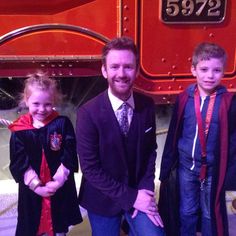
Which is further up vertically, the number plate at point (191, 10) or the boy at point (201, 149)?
the number plate at point (191, 10)

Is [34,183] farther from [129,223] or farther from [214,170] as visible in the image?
[214,170]

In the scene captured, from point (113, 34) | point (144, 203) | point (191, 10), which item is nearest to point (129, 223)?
point (144, 203)

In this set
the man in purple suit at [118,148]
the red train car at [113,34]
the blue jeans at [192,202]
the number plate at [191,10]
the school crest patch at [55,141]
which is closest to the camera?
the man in purple suit at [118,148]

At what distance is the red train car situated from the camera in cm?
224

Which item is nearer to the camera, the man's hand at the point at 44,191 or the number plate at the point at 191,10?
the man's hand at the point at 44,191

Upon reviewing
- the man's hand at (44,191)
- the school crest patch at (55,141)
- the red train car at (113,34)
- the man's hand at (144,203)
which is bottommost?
the man's hand at (144,203)

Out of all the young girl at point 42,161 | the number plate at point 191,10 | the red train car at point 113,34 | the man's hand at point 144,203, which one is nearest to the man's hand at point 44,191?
the young girl at point 42,161

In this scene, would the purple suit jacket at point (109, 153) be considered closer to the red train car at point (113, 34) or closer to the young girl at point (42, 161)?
the young girl at point (42, 161)

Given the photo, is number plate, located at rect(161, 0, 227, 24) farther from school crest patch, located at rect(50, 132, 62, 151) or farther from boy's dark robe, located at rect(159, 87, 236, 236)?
Result: school crest patch, located at rect(50, 132, 62, 151)

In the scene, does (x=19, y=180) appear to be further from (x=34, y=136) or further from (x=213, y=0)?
(x=213, y=0)

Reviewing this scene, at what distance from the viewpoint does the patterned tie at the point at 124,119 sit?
1.71 m

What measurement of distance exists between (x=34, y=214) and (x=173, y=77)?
1.21 metres

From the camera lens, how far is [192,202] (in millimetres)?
1939

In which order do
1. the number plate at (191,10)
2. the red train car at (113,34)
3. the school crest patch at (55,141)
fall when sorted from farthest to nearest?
the number plate at (191,10) < the red train car at (113,34) < the school crest patch at (55,141)
